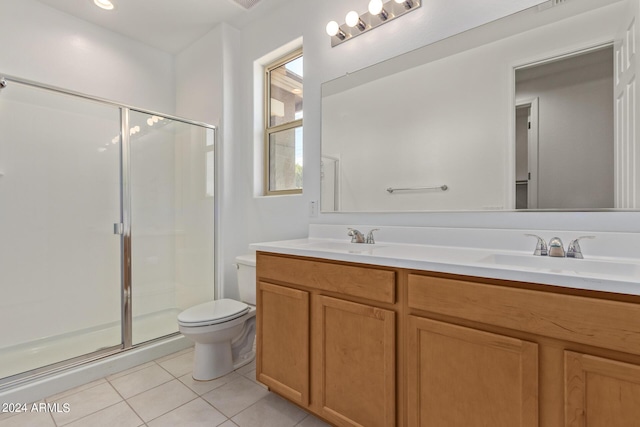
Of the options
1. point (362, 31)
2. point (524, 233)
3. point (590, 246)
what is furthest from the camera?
Answer: point (362, 31)

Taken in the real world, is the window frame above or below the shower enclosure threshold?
above

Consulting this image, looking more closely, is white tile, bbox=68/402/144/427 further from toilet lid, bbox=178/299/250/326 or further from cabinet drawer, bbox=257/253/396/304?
cabinet drawer, bbox=257/253/396/304

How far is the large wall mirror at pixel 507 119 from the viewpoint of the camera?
1.16 metres

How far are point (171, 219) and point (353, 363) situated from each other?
6.56 feet

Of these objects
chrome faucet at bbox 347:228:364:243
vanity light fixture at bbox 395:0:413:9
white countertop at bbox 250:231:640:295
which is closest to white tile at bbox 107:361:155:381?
white countertop at bbox 250:231:640:295

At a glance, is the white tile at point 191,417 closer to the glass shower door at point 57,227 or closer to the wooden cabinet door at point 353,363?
the wooden cabinet door at point 353,363

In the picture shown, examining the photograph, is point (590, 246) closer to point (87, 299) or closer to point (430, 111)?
point (430, 111)

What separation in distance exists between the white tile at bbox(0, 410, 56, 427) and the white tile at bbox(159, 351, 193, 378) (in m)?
0.59

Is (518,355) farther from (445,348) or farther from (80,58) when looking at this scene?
(80,58)

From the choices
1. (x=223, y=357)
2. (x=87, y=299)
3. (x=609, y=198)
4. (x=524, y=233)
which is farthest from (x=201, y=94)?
(x=609, y=198)

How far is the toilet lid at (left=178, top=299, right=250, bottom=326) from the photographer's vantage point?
5.67ft

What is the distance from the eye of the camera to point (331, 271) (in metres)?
1.30

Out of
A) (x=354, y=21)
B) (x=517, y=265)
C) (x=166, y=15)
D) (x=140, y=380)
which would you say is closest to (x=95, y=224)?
(x=140, y=380)

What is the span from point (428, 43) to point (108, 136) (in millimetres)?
2385
